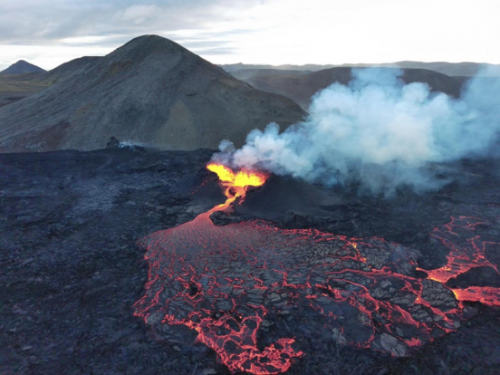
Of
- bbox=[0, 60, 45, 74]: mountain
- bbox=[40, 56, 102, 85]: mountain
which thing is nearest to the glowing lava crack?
bbox=[40, 56, 102, 85]: mountain

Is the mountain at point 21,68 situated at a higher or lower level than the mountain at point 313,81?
higher

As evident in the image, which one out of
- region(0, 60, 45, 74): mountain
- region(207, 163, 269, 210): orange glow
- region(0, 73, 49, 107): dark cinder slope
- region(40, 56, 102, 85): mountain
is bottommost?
region(207, 163, 269, 210): orange glow

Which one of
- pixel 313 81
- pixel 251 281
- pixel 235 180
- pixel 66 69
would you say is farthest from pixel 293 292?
pixel 66 69

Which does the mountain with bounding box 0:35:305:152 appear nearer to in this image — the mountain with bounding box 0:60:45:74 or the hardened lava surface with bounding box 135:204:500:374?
the hardened lava surface with bounding box 135:204:500:374

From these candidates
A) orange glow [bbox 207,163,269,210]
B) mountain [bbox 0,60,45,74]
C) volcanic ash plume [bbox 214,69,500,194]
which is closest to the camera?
orange glow [bbox 207,163,269,210]

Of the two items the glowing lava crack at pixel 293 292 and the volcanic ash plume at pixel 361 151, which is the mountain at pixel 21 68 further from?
the glowing lava crack at pixel 293 292

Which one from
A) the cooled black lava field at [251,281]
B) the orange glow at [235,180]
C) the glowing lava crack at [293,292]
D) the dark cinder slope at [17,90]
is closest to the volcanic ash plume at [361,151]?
the orange glow at [235,180]
